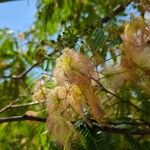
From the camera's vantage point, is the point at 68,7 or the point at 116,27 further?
the point at 68,7

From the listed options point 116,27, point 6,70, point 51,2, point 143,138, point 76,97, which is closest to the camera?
point 76,97

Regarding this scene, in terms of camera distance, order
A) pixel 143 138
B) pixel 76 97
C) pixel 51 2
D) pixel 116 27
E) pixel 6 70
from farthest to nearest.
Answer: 1. pixel 6 70
2. pixel 51 2
3. pixel 143 138
4. pixel 116 27
5. pixel 76 97

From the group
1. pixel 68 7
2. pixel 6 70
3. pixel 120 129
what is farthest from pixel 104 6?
pixel 120 129

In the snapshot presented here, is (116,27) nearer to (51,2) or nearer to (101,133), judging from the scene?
(101,133)

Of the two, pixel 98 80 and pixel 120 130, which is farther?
pixel 120 130

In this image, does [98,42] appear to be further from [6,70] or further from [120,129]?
[6,70]

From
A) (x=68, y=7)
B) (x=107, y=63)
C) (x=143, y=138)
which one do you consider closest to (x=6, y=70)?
(x=68, y=7)

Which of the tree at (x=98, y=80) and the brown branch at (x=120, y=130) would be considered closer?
the tree at (x=98, y=80)

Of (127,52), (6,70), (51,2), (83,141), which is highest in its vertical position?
(51,2)

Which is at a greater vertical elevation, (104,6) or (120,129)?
(104,6)

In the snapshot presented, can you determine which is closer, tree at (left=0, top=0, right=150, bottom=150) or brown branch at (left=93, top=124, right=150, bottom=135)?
tree at (left=0, top=0, right=150, bottom=150)
